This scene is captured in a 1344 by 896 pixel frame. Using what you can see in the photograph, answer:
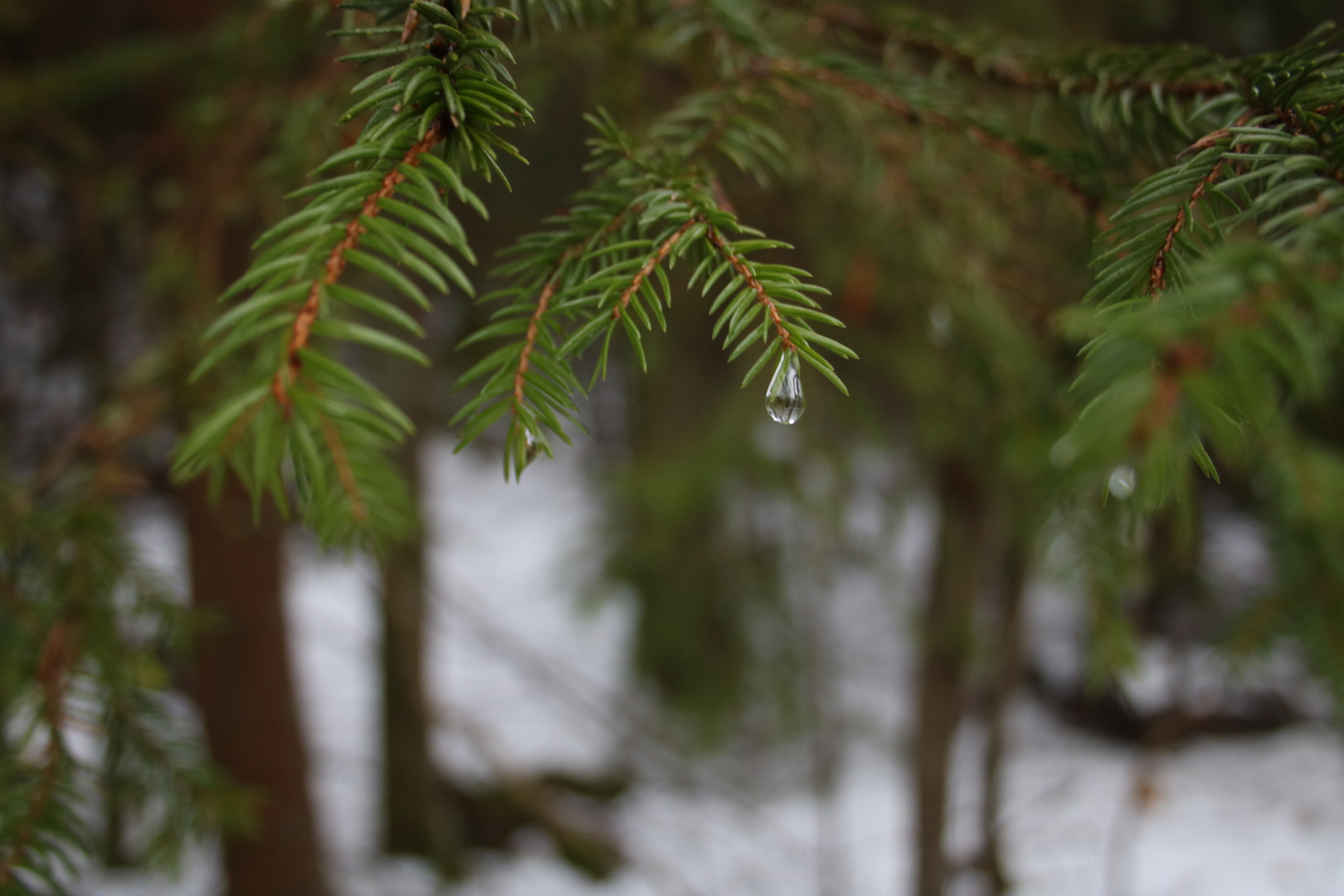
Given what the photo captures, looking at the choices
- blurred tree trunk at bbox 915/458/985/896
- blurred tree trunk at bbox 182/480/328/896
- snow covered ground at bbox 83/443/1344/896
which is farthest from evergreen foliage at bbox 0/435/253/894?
blurred tree trunk at bbox 915/458/985/896

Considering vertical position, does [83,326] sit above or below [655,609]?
above

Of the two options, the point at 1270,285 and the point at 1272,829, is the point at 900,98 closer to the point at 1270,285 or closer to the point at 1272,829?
the point at 1270,285

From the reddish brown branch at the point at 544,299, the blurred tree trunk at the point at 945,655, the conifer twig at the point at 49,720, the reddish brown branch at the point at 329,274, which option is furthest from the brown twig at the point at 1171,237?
the blurred tree trunk at the point at 945,655

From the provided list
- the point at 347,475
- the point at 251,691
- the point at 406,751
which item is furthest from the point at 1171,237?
the point at 406,751

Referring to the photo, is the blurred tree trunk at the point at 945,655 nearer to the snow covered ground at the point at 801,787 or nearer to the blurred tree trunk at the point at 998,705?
the blurred tree trunk at the point at 998,705

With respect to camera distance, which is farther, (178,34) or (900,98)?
(178,34)

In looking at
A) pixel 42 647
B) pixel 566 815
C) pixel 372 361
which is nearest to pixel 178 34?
pixel 372 361

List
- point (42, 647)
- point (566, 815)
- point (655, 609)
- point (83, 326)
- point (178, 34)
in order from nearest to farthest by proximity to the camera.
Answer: point (42, 647)
point (178, 34)
point (83, 326)
point (566, 815)
point (655, 609)
